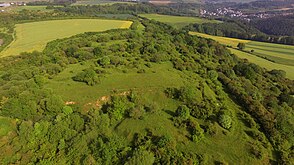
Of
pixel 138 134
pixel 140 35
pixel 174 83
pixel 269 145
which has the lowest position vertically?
pixel 269 145

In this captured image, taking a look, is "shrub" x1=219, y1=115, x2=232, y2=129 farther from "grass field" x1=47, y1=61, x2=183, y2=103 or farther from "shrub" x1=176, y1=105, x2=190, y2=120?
"grass field" x1=47, y1=61, x2=183, y2=103

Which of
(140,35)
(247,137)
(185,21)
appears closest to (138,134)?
(247,137)

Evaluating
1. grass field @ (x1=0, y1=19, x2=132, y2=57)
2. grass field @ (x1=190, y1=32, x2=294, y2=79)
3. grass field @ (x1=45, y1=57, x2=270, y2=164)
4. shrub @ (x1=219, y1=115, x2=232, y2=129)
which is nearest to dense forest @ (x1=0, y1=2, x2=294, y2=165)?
shrub @ (x1=219, y1=115, x2=232, y2=129)

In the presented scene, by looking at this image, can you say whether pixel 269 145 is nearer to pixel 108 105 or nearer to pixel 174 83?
pixel 174 83

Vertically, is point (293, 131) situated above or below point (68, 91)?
below

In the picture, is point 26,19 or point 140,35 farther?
point 26,19

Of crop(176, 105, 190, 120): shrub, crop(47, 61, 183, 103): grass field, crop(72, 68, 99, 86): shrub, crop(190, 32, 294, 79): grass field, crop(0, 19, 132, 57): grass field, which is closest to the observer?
crop(176, 105, 190, 120): shrub

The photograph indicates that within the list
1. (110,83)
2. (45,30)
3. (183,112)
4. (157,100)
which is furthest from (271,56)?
(45,30)
